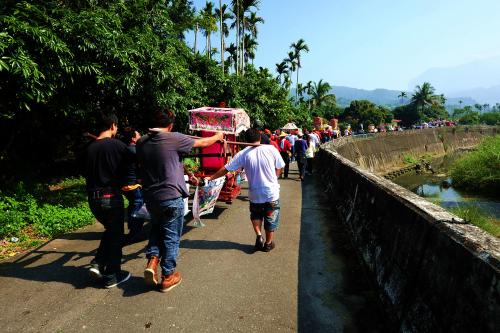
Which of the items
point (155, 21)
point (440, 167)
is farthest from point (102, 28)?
point (440, 167)

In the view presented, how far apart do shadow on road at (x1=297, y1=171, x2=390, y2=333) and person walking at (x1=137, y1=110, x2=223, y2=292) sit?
1.70 metres

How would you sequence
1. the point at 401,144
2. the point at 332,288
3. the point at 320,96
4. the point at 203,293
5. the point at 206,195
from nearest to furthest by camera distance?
the point at 203,293 → the point at 332,288 → the point at 206,195 → the point at 401,144 → the point at 320,96

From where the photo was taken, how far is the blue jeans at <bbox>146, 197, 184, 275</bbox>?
4320mm

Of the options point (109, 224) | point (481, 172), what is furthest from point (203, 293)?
point (481, 172)

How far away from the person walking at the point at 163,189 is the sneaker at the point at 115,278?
1.79 feet

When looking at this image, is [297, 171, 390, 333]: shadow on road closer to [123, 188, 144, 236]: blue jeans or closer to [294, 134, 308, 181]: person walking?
[123, 188, 144, 236]: blue jeans

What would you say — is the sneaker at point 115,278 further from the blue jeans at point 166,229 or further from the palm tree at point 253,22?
the palm tree at point 253,22

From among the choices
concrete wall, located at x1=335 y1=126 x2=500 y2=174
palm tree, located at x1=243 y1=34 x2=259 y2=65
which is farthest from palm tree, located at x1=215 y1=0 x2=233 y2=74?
concrete wall, located at x1=335 y1=126 x2=500 y2=174

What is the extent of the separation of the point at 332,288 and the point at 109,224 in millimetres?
2975

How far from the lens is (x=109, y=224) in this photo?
450 cm

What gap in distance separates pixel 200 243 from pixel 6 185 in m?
5.28

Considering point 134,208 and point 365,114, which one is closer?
point 134,208

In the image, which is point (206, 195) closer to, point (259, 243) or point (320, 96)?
point (259, 243)

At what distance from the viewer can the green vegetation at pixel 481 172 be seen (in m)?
20.3
